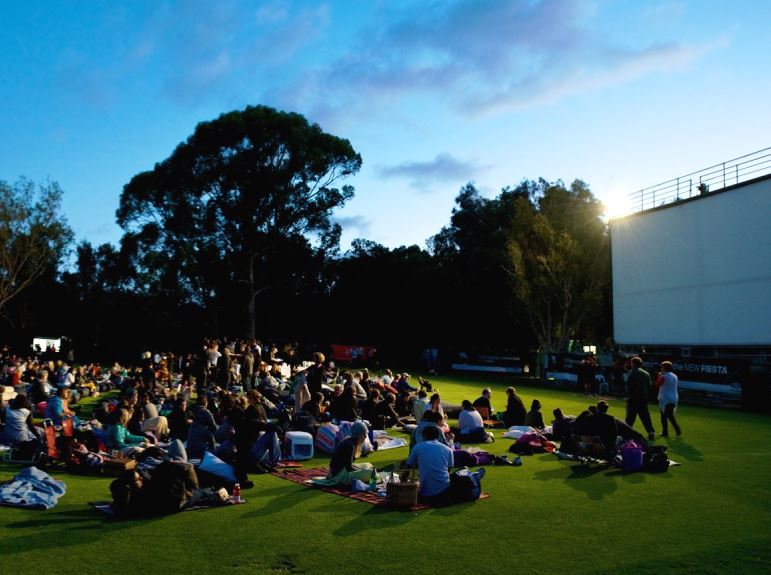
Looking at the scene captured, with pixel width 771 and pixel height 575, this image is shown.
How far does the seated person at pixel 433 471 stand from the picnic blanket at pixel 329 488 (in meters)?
0.17

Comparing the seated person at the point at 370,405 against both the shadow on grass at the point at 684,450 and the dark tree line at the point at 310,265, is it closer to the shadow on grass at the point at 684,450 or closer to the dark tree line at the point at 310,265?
the shadow on grass at the point at 684,450

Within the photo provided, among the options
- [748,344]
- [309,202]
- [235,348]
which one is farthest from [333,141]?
[748,344]

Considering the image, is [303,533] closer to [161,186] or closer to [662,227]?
[662,227]

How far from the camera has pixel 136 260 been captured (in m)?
45.8

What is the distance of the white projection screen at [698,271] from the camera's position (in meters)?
26.6

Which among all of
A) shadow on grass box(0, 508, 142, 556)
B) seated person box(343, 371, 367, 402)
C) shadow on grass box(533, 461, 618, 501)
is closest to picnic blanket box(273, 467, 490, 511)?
shadow on grass box(533, 461, 618, 501)

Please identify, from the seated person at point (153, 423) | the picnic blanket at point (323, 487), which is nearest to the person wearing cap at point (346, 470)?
the picnic blanket at point (323, 487)

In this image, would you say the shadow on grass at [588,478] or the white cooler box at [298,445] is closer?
the shadow on grass at [588,478]

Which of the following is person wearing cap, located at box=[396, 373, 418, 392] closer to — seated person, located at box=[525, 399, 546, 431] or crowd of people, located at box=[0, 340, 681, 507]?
crowd of people, located at box=[0, 340, 681, 507]

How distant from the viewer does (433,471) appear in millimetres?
9242

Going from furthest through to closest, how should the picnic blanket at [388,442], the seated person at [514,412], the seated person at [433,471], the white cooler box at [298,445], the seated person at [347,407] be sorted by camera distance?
Answer: the seated person at [514,412]
the seated person at [347,407]
the picnic blanket at [388,442]
the white cooler box at [298,445]
the seated person at [433,471]

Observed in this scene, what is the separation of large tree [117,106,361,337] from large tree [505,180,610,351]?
15.9 meters

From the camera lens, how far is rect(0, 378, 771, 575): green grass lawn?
21.6 feet

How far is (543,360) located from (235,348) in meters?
16.5
